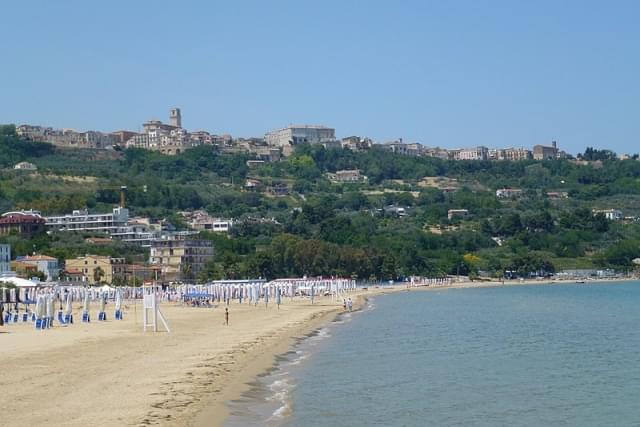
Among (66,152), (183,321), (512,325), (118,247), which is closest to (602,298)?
(512,325)

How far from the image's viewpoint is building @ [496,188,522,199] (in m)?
186

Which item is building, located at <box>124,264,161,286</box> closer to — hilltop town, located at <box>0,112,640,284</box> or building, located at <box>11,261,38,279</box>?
hilltop town, located at <box>0,112,640,284</box>

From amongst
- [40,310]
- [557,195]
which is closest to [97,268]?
[40,310]

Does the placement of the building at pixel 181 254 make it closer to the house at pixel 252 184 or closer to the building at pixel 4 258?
the building at pixel 4 258

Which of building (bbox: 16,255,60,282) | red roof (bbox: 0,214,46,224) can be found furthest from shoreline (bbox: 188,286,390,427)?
red roof (bbox: 0,214,46,224)

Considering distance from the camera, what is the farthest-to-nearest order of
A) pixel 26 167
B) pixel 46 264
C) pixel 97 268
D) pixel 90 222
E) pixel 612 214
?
pixel 612 214, pixel 26 167, pixel 90 222, pixel 97 268, pixel 46 264

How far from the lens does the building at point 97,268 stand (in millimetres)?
90644

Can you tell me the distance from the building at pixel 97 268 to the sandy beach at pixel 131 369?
157 feet

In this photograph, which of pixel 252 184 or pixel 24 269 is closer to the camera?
pixel 24 269

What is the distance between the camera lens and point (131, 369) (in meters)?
24.2

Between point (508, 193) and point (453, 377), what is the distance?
545 feet

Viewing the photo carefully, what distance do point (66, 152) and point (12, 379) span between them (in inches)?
6742

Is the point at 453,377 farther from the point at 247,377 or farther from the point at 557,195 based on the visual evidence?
the point at 557,195

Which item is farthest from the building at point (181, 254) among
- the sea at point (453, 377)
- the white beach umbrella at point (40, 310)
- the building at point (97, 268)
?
the white beach umbrella at point (40, 310)
